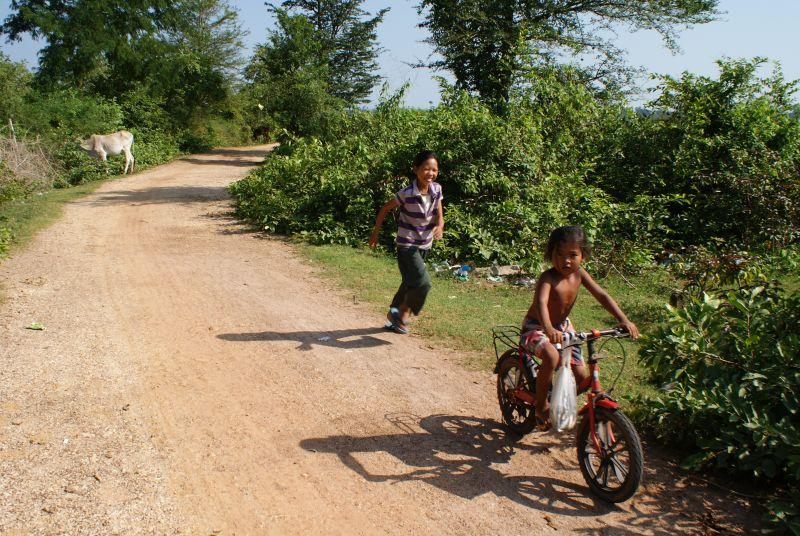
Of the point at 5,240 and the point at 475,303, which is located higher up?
the point at 5,240

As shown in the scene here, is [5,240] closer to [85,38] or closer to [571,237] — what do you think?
[571,237]

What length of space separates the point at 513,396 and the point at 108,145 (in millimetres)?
18839

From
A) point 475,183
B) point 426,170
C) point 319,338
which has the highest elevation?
point 426,170

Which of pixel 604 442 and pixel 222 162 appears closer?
pixel 604 442

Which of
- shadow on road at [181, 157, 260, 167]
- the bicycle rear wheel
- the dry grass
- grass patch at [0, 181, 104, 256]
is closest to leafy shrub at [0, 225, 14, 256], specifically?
grass patch at [0, 181, 104, 256]

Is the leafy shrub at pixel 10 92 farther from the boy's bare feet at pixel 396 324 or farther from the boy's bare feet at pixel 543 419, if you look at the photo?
the boy's bare feet at pixel 543 419

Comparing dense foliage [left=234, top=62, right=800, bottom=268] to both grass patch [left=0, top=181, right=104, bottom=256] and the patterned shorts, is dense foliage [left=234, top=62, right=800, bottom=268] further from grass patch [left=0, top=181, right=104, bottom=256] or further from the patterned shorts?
the patterned shorts

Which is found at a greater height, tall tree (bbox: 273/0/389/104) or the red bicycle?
tall tree (bbox: 273/0/389/104)

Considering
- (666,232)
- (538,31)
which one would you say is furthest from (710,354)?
(538,31)

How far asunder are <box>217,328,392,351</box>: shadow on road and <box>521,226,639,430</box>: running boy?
244cm

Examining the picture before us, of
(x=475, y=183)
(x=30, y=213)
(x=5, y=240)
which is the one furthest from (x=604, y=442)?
(x=30, y=213)

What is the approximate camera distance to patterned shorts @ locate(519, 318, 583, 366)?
3704mm

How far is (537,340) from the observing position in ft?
12.3

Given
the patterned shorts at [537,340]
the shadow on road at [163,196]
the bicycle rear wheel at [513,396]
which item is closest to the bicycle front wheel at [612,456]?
the patterned shorts at [537,340]
